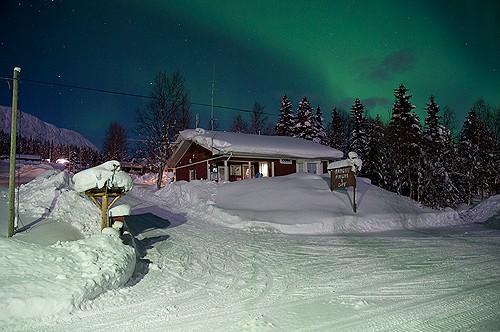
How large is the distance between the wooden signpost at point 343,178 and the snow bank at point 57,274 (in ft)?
40.5

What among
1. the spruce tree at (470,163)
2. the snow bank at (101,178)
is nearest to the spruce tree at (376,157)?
the spruce tree at (470,163)

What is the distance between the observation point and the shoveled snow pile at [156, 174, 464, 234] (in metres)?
15.3

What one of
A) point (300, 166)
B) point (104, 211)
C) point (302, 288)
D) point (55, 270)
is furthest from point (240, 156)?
point (55, 270)

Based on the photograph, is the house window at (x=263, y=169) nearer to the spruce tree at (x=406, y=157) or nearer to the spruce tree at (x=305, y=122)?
the spruce tree at (x=406, y=157)

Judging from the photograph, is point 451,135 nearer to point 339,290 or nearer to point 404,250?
point 404,250

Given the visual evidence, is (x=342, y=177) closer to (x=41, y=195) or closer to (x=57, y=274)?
(x=41, y=195)

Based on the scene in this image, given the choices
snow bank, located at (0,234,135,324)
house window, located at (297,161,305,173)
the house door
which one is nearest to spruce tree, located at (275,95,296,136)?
house window, located at (297,161,305,173)

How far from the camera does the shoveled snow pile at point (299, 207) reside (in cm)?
1530

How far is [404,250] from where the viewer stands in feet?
34.0

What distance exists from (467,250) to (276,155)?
61.0 ft

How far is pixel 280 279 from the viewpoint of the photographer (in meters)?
7.35

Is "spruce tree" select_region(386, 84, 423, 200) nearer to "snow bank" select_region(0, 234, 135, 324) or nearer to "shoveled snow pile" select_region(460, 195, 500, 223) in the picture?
"shoveled snow pile" select_region(460, 195, 500, 223)

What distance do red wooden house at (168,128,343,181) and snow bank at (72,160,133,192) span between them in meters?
15.7

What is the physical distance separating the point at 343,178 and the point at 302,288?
1194 cm
